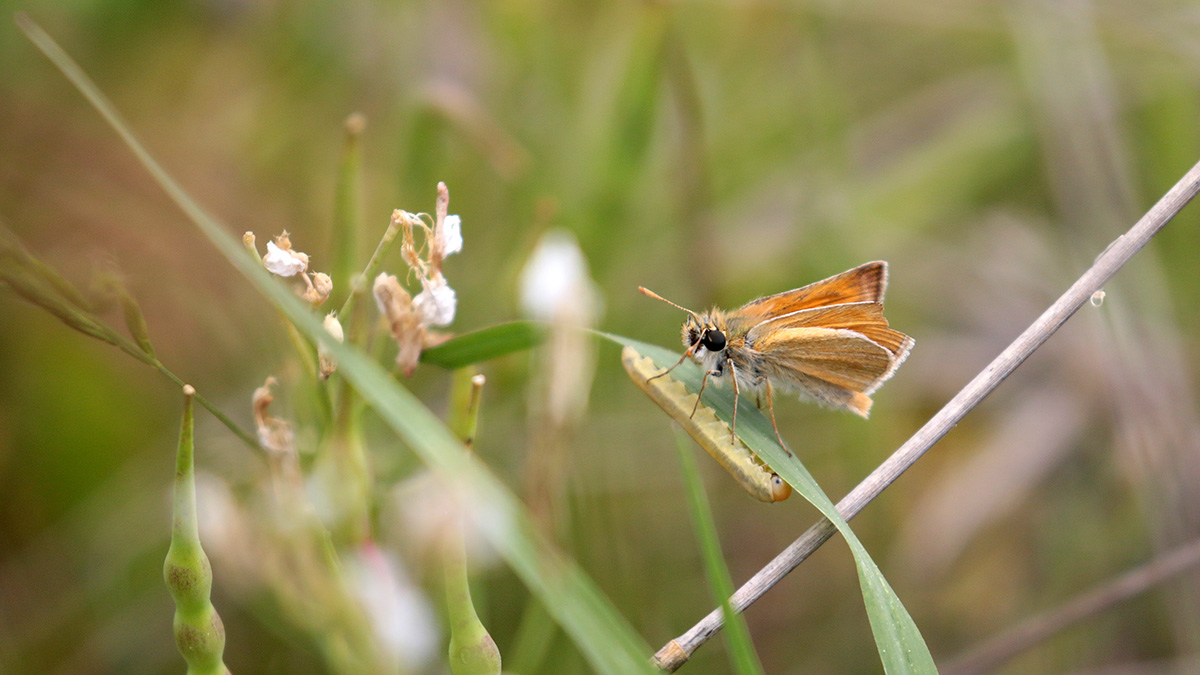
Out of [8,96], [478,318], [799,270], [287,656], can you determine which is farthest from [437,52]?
[287,656]

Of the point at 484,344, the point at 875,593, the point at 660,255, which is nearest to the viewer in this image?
the point at 875,593

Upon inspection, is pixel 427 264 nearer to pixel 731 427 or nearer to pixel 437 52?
Result: pixel 731 427

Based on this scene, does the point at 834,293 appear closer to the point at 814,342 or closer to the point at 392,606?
the point at 814,342

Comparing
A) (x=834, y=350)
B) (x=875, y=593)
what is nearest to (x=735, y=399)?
(x=834, y=350)

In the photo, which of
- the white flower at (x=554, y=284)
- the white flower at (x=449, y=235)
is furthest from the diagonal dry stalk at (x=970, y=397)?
the white flower at (x=449, y=235)

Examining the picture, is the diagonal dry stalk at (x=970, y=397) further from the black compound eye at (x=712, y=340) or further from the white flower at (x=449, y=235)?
A: the white flower at (x=449, y=235)
